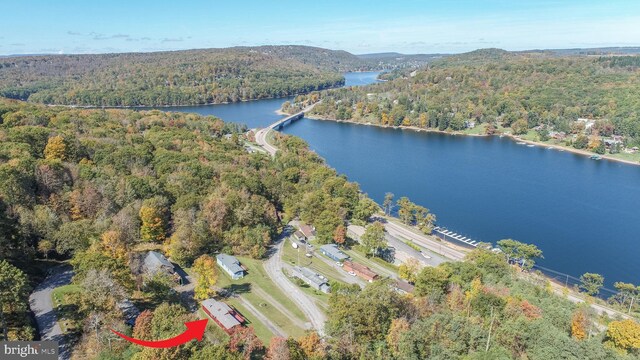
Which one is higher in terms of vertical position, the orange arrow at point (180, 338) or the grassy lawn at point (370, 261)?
the orange arrow at point (180, 338)

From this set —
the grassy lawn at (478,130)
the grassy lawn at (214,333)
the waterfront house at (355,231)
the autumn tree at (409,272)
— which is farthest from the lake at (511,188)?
the grassy lawn at (214,333)

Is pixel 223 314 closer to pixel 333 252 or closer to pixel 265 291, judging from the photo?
pixel 265 291

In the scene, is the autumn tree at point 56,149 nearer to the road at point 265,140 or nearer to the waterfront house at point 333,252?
the waterfront house at point 333,252

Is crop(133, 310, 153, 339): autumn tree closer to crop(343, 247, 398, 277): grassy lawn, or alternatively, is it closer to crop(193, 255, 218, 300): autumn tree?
crop(193, 255, 218, 300): autumn tree

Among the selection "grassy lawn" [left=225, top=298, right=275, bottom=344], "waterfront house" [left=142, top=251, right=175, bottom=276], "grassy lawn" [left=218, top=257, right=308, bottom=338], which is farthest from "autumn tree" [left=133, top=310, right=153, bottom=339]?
"grassy lawn" [left=218, top=257, right=308, bottom=338]

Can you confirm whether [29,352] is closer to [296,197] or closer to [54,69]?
[296,197]

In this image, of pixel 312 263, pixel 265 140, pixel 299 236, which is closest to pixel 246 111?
pixel 265 140

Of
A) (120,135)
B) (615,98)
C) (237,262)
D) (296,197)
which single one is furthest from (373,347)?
(615,98)
